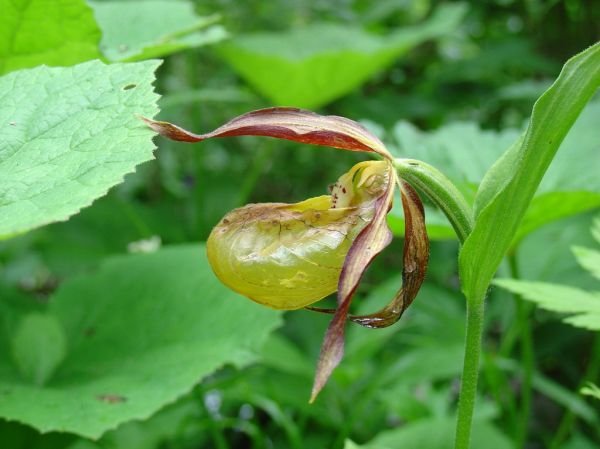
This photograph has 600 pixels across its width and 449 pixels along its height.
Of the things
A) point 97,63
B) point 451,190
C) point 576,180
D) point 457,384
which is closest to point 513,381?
point 457,384

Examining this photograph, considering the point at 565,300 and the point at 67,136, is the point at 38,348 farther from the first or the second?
the point at 565,300

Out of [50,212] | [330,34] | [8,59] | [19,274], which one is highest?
[50,212]

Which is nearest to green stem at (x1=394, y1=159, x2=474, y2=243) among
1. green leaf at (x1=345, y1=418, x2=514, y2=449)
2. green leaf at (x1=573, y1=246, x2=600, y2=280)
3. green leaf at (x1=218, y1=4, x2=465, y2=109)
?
green leaf at (x1=573, y1=246, x2=600, y2=280)

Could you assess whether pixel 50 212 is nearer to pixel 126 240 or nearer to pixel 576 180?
pixel 576 180

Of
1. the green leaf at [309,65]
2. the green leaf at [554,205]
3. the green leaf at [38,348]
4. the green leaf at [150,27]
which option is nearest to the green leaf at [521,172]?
the green leaf at [554,205]

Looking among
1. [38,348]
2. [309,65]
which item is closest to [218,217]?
[309,65]

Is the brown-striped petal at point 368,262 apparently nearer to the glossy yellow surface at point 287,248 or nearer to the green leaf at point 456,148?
the glossy yellow surface at point 287,248

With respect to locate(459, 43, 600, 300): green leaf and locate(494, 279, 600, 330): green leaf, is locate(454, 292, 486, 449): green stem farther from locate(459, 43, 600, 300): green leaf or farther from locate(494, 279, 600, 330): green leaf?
locate(494, 279, 600, 330): green leaf
